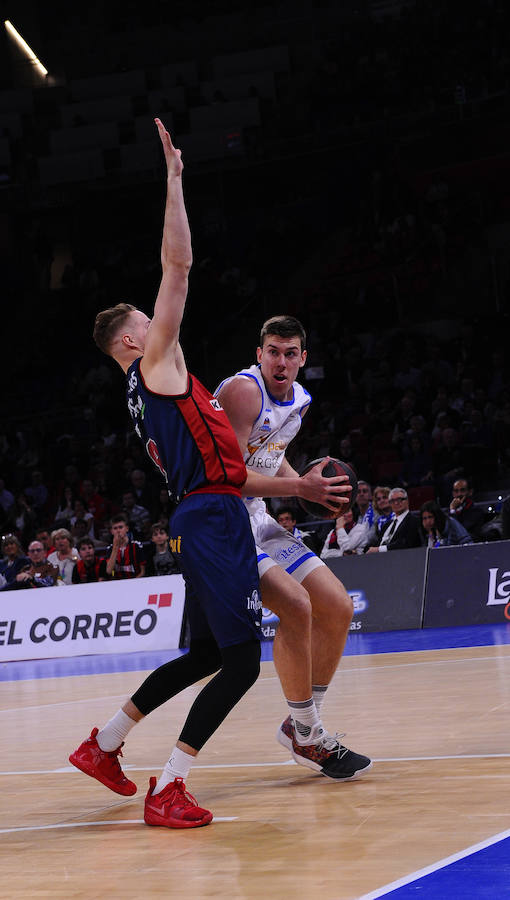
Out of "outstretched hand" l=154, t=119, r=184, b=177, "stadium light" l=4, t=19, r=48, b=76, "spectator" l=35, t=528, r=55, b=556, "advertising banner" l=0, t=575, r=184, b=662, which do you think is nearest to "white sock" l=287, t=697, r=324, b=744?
"outstretched hand" l=154, t=119, r=184, b=177

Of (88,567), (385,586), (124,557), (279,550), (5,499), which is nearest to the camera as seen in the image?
(279,550)

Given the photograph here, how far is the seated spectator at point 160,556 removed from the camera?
1545 cm

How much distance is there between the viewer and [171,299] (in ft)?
14.5

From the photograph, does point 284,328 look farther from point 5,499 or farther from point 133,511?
point 5,499

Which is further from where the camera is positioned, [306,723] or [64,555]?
[64,555]

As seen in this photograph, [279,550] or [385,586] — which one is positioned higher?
[279,550]

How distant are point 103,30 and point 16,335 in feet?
31.1

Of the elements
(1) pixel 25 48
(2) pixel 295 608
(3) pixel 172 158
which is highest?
(1) pixel 25 48

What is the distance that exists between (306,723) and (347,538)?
9787 mm

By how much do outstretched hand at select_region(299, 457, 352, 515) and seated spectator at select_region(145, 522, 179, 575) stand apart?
1045 centimetres

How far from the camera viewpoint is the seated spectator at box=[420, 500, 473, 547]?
13.9 metres

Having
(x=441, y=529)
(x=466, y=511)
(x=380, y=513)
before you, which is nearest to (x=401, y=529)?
(x=441, y=529)

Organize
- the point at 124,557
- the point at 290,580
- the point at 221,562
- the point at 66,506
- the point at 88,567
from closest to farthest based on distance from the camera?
1. the point at 221,562
2. the point at 290,580
3. the point at 124,557
4. the point at 88,567
5. the point at 66,506

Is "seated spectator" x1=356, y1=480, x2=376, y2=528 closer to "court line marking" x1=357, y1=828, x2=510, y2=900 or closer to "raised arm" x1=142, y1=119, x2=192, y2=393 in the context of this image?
"raised arm" x1=142, y1=119, x2=192, y2=393
